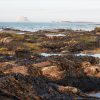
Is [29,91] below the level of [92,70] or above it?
above

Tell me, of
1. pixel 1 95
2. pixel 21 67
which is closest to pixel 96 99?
pixel 1 95

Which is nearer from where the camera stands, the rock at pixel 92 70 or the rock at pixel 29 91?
the rock at pixel 29 91

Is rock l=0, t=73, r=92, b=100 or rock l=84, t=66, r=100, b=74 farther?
rock l=84, t=66, r=100, b=74

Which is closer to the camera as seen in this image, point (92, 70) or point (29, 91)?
point (29, 91)

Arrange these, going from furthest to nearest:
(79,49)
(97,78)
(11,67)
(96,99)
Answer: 1. (79,49)
2. (11,67)
3. (97,78)
4. (96,99)

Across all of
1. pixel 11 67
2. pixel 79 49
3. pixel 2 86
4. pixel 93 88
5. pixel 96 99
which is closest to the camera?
pixel 2 86

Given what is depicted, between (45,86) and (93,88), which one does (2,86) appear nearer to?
(45,86)

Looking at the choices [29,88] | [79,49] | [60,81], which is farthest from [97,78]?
[79,49]

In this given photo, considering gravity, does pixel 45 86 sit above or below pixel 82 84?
above

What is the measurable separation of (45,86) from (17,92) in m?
1.18

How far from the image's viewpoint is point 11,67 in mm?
9672

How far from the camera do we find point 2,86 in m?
5.34

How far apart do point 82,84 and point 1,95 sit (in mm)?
4197

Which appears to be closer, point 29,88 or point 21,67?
point 29,88
